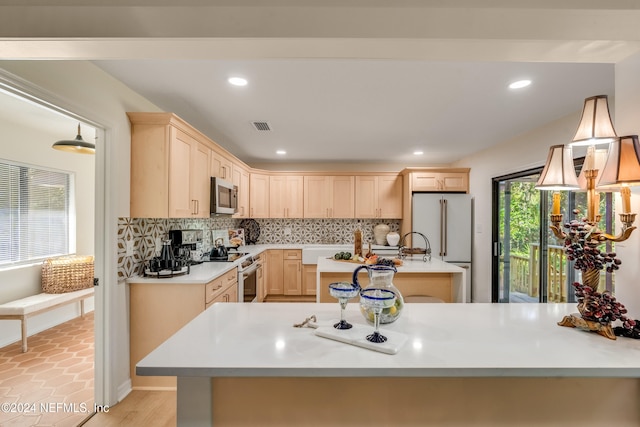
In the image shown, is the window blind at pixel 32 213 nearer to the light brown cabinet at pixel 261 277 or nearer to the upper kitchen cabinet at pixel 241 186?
the upper kitchen cabinet at pixel 241 186

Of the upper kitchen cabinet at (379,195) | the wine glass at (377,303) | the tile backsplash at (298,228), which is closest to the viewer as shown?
the wine glass at (377,303)

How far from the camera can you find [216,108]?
8.98ft

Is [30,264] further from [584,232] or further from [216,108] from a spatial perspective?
[584,232]

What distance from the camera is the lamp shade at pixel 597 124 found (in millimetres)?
1166

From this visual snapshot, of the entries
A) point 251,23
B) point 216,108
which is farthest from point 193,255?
point 251,23

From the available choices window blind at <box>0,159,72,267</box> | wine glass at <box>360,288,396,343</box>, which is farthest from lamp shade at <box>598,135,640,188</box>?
window blind at <box>0,159,72,267</box>

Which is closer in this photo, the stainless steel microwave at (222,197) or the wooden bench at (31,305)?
the wooden bench at (31,305)

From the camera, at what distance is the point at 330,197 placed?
5.14m

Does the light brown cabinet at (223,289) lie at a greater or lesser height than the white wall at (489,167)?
lesser

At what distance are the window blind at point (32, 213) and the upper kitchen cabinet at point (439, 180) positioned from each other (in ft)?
16.9

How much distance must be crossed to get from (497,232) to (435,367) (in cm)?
383

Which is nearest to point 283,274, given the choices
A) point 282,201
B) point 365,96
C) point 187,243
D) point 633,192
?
point 282,201

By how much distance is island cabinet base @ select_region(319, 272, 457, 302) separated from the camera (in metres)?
2.72

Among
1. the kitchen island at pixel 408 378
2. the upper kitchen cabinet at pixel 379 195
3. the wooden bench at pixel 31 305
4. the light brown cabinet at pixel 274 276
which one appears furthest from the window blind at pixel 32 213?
the upper kitchen cabinet at pixel 379 195
